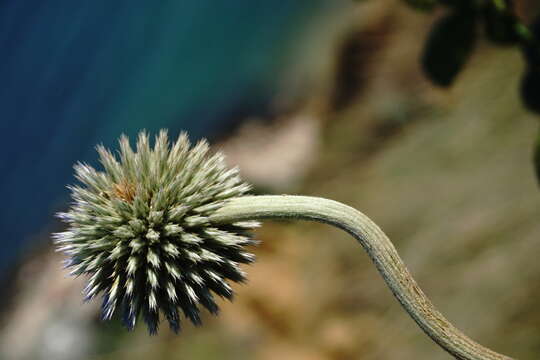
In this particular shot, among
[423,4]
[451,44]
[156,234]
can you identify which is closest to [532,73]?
[451,44]

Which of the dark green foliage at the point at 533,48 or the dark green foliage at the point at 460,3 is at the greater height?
the dark green foliage at the point at 460,3

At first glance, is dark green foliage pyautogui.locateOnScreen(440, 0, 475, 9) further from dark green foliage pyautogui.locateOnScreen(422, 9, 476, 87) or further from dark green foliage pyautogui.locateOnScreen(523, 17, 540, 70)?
dark green foliage pyautogui.locateOnScreen(523, 17, 540, 70)

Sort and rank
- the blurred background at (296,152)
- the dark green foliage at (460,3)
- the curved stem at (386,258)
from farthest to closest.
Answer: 1. the blurred background at (296,152)
2. the dark green foliage at (460,3)
3. the curved stem at (386,258)

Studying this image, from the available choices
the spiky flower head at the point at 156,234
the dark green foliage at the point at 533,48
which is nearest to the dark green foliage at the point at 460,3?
the dark green foliage at the point at 533,48

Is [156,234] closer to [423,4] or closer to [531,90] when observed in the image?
[423,4]

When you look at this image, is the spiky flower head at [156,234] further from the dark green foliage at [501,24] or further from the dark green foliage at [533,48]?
the dark green foliage at [533,48]

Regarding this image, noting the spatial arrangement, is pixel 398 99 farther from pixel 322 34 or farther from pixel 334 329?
pixel 334 329

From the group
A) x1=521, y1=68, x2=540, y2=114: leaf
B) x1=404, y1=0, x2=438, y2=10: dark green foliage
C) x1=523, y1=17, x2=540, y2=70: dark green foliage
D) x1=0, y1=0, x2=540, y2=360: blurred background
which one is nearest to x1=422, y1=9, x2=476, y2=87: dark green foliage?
x1=404, y1=0, x2=438, y2=10: dark green foliage
